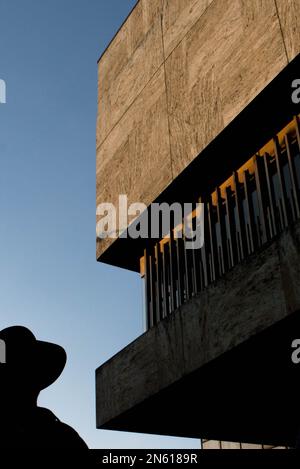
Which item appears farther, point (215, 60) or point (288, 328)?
point (215, 60)

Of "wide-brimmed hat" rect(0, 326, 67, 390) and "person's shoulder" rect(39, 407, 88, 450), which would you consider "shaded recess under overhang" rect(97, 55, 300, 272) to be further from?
"person's shoulder" rect(39, 407, 88, 450)

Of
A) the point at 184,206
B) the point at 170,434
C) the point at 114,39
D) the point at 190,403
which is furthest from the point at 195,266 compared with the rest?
the point at 114,39

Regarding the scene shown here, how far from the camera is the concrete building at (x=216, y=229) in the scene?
23.2 ft

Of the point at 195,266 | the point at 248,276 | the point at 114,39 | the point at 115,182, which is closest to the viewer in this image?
the point at 248,276

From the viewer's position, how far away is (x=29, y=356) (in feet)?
5.57

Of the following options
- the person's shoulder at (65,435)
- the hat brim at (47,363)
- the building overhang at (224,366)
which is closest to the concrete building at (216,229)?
the building overhang at (224,366)

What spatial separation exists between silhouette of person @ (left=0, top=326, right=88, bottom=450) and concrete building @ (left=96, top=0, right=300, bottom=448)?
477 centimetres

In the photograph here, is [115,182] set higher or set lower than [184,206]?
higher

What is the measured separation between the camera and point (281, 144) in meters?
8.74

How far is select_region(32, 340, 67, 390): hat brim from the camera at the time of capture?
1715 millimetres

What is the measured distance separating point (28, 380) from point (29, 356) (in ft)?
0.22

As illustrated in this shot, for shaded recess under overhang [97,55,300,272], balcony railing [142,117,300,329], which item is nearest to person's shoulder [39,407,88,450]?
balcony railing [142,117,300,329]

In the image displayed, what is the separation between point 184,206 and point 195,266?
54.4 inches

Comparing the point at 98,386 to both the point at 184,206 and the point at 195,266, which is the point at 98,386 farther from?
the point at 184,206
